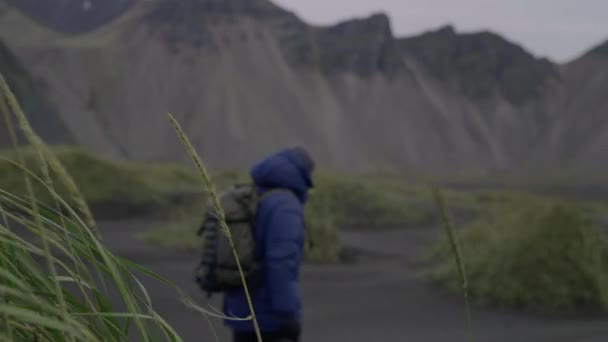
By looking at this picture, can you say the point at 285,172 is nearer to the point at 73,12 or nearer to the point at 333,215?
the point at 333,215

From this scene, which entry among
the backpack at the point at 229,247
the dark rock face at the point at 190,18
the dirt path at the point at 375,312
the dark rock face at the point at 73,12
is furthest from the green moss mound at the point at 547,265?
the dark rock face at the point at 73,12

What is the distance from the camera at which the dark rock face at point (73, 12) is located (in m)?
71.7

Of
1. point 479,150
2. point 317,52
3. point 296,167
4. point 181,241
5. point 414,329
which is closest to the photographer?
point 296,167

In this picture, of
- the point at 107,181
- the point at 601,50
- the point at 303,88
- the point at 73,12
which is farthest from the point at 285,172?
the point at 601,50

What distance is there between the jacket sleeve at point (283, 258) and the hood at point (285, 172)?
182mm

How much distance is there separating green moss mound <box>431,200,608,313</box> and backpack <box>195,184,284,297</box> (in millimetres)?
5138

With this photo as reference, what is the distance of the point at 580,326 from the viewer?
258 inches

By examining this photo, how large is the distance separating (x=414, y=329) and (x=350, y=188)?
9168 millimetres

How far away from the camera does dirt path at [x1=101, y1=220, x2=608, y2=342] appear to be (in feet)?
19.9

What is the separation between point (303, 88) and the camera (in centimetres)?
5591

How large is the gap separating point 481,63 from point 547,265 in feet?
225

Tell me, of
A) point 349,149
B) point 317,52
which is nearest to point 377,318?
point 349,149

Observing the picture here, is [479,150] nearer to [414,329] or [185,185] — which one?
[185,185]

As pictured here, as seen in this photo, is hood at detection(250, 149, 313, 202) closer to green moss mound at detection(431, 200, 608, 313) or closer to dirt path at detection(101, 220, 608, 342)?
dirt path at detection(101, 220, 608, 342)
